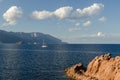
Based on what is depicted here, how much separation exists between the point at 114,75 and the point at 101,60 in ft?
64.1

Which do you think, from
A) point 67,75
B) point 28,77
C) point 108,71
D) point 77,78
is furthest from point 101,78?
point 28,77

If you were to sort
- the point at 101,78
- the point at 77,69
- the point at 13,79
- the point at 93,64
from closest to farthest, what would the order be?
1. the point at 101,78
2. the point at 13,79
3. the point at 93,64
4. the point at 77,69

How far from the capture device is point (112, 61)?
100 metres

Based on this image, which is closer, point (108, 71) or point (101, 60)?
point (108, 71)

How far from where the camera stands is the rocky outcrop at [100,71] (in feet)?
305

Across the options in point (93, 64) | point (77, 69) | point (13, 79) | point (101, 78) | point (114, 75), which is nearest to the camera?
point (114, 75)

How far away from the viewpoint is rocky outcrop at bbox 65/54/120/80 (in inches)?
3665

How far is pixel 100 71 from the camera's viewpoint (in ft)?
338

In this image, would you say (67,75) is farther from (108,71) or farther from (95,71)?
(108,71)

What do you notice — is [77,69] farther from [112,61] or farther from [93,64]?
[112,61]

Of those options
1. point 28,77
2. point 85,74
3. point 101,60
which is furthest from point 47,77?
point 101,60

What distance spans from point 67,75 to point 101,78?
20.6 metres

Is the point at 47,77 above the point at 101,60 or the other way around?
the other way around

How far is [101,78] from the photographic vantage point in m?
97.2
